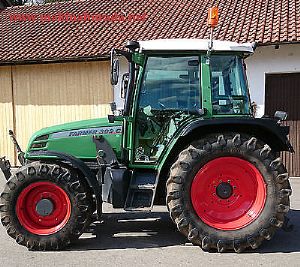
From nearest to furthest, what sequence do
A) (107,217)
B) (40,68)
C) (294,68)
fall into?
(107,217)
(294,68)
(40,68)

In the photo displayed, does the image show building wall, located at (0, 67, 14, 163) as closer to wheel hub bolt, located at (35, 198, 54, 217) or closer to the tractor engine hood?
the tractor engine hood

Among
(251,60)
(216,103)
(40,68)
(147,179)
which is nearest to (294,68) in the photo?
(251,60)

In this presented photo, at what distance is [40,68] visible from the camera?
1166 cm

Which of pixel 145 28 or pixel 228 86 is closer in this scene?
pixel 228 86

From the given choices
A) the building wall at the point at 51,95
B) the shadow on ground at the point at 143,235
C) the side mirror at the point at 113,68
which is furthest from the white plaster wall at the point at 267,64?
the side mirror at the point at 113,68

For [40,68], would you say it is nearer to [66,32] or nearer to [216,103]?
[66,32]

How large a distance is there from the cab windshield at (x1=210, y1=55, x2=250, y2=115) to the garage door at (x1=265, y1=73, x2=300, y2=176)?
5.09 m

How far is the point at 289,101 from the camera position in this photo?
9734 millimetres

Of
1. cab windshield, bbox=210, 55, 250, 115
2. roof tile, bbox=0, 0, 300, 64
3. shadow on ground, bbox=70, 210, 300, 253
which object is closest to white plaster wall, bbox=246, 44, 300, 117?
roof tile, bbox=0, 0, 300, 64

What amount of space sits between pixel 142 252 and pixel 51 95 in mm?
7773

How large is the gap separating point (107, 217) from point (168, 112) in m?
2.18

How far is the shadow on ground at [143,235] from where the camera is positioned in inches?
194

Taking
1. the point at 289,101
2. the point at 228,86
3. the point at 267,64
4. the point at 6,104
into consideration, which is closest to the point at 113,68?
the point at 228,86

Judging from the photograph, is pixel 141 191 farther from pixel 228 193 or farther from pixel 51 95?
pixel 51 95
